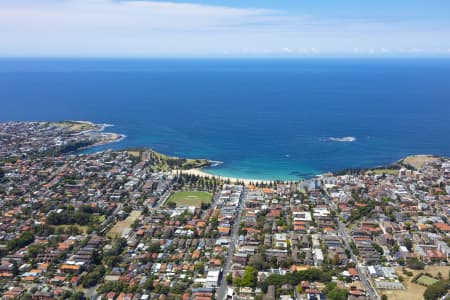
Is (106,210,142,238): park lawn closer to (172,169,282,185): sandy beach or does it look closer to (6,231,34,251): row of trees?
(6,231,34,251): row of trees

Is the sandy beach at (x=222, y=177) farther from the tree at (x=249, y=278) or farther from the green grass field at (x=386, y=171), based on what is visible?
the tree at (x=249, y=278)

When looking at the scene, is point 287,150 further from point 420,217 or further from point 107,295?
point 107,295

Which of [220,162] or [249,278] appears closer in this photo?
[249,278]

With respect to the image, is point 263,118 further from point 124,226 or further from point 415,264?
point 415,264

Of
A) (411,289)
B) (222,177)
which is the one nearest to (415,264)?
(411,289)

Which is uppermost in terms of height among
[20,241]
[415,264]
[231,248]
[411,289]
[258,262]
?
[415,264]

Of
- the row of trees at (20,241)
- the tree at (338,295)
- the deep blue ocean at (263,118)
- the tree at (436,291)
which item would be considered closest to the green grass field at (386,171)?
the deep blue ocean at (263,118)
